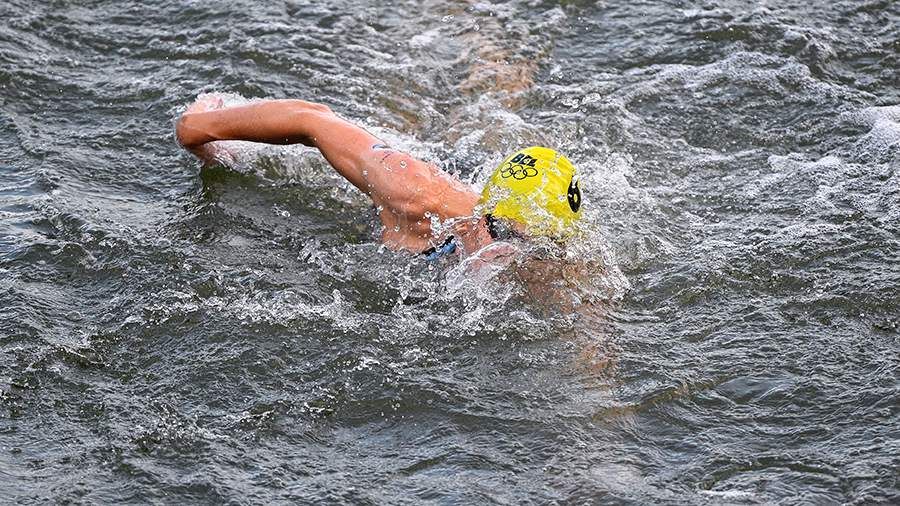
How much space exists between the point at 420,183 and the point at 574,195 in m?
0.87

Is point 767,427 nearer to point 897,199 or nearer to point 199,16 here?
point 897,199

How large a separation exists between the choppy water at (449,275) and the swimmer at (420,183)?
0.26m

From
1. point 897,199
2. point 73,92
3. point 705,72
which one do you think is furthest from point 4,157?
point 897,199

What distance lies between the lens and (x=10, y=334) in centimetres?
621

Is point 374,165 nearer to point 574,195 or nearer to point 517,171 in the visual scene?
Answer: point 517,171

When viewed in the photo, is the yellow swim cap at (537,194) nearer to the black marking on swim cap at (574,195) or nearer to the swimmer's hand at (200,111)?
the black marking on swim cap at (574,195)

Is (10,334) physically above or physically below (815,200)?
above

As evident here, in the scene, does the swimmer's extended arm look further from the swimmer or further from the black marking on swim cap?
the black marking on swim cap

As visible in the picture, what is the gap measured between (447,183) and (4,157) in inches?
124

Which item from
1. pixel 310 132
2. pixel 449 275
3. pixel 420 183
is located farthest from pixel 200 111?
pixel 449 275

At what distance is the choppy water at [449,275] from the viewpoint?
18.2 feet

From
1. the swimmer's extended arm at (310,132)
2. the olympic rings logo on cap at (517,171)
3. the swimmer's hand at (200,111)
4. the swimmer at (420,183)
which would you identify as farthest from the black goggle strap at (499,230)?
the swimmer's hand at (200,111)

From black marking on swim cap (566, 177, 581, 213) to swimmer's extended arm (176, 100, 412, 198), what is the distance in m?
0.93

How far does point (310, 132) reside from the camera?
7035mm
